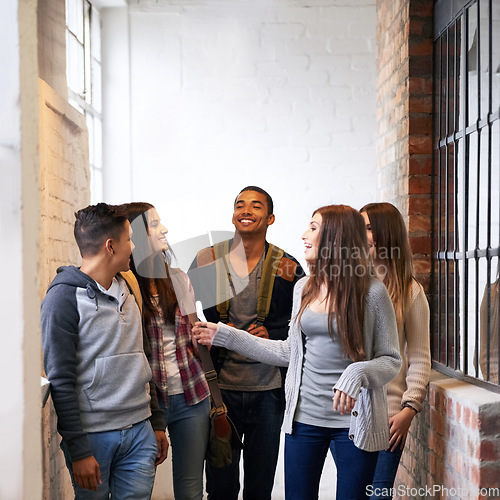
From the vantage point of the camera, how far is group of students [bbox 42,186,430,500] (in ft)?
6.20

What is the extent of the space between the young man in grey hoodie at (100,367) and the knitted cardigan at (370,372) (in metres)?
0.47

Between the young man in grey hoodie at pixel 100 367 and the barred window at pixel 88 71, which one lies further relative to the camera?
the barred window at pixel 88 71

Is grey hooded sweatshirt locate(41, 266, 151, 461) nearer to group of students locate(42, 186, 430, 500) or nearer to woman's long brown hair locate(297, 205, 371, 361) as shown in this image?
group of students locate(42, 186, 430, 500)

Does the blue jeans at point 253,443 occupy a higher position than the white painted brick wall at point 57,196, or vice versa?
the white painted brick wall at point 57,196

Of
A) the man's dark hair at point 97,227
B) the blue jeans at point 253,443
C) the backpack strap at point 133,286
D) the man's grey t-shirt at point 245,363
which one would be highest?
the man's dark hair at point 97,227

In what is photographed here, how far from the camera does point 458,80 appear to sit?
8.68 feet

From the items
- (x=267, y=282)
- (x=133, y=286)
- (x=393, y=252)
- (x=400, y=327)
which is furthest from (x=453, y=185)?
(x=133, y=286)

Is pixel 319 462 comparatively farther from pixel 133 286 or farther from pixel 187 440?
pixel 133 286

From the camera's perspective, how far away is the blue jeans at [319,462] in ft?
6.55

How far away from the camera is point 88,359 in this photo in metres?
1.88

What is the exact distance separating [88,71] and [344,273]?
7.95ft

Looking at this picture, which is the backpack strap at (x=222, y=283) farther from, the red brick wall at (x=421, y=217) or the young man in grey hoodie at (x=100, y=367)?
the red brick wall at (x=421, y=217)

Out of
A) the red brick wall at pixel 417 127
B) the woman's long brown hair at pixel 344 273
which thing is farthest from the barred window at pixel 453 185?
the woman's long brown hair at pixel 344 273

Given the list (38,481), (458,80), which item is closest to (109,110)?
(458,80)
